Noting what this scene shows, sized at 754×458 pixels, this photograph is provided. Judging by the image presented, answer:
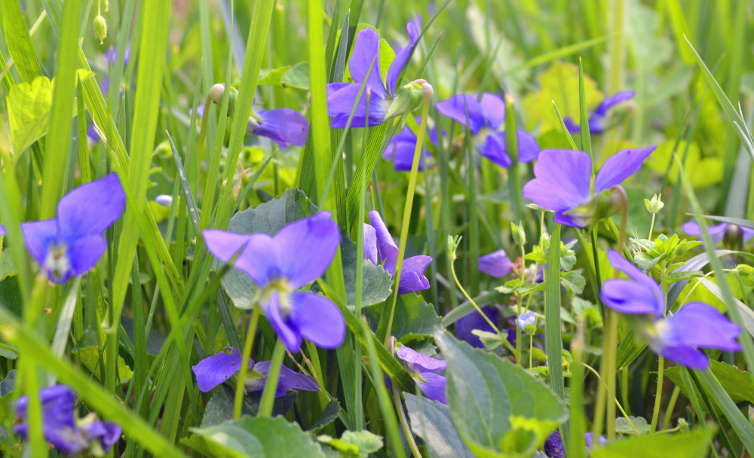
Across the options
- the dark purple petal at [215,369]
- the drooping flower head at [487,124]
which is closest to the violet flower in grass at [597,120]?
the drooping flower head at [487,124]

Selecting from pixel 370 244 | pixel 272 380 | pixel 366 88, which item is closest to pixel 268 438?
pixel 272 380

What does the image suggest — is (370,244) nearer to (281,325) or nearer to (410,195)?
(410,195)

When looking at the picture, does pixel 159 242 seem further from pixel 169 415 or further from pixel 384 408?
pixel 384 408

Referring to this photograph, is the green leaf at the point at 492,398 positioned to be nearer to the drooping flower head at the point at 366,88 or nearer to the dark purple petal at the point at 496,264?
the drooping flower head at the point at 366,88

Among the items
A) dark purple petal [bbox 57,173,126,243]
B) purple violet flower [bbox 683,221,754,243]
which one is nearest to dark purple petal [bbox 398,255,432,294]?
dark purple petal [bbox 57,173,126,243]

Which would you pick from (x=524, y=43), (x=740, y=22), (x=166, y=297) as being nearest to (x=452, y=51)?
(x=524, y=43)

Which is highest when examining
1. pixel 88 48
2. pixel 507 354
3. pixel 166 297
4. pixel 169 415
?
pixel 88 48
